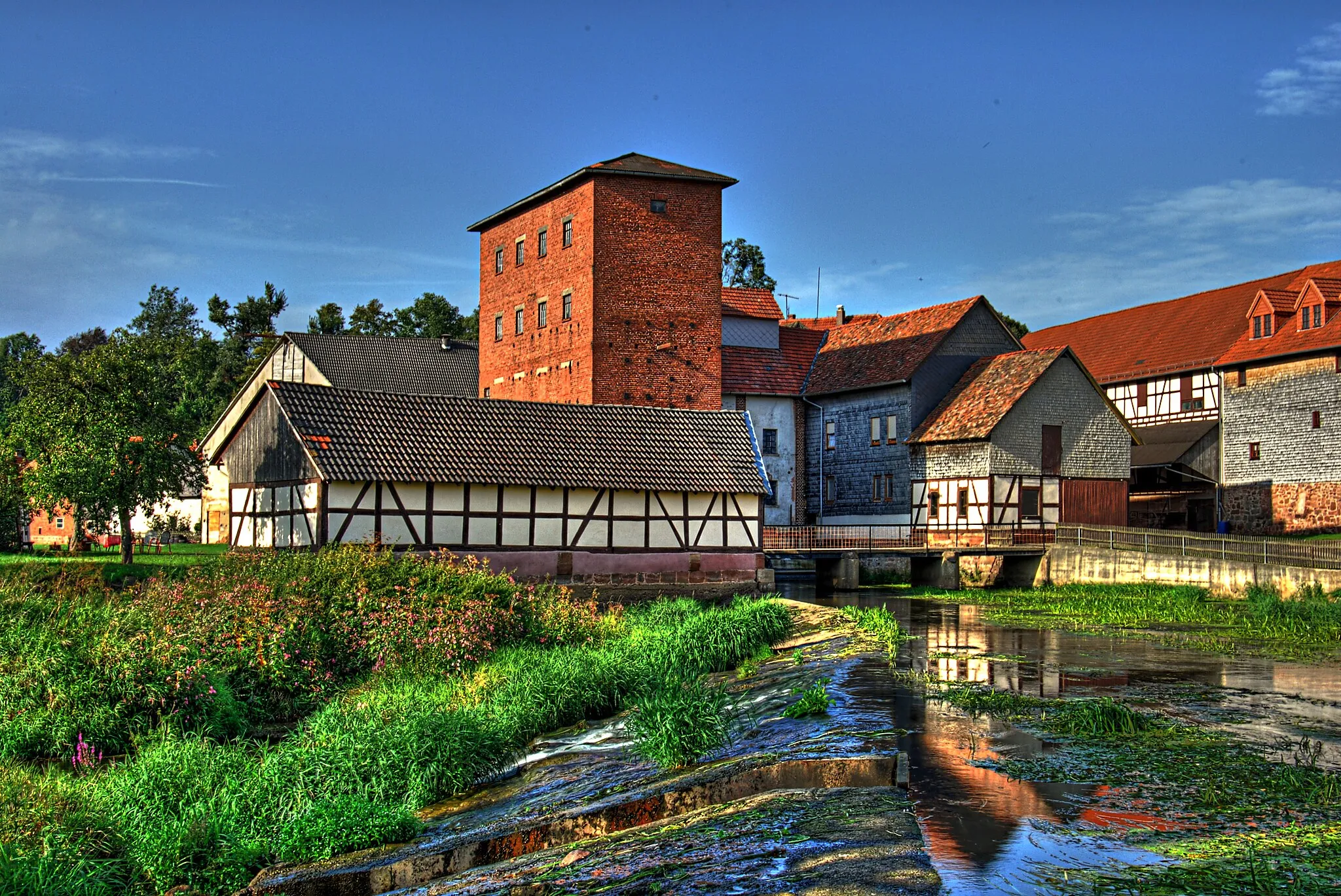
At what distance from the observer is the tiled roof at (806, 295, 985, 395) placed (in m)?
45.9

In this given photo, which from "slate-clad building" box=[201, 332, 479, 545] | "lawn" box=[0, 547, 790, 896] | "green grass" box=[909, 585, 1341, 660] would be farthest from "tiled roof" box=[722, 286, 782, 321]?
"lawn" box=[0, 547, 790, 896]

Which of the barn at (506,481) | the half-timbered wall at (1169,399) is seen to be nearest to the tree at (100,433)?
the barn at (506,481)

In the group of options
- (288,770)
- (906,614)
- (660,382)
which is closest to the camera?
(288,770)

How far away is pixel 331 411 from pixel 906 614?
1496cm

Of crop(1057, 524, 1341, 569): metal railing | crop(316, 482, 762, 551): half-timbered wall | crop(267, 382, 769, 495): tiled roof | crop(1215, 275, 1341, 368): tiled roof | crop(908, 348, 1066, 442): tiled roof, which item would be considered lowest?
crop(1057, 524, 1341, 569): metal railing

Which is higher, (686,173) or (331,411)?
(686,173)

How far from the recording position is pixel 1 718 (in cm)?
1416

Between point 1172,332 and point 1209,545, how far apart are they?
844 inches

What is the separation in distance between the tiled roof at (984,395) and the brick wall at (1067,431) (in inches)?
13.5

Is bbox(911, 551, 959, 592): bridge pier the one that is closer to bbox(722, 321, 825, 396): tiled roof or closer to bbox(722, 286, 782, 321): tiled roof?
bbox(722, 321, 825, 396): tiled roof

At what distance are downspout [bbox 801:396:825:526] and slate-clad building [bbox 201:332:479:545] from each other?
19.0 meters

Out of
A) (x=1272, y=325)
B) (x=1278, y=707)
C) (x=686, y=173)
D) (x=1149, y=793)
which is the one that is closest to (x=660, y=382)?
(x=686, y=173)

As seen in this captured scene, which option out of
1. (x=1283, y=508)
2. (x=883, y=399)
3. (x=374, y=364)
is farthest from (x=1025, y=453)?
(x=374, y=364)

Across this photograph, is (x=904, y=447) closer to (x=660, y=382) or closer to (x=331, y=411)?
(x=660, y=382)
